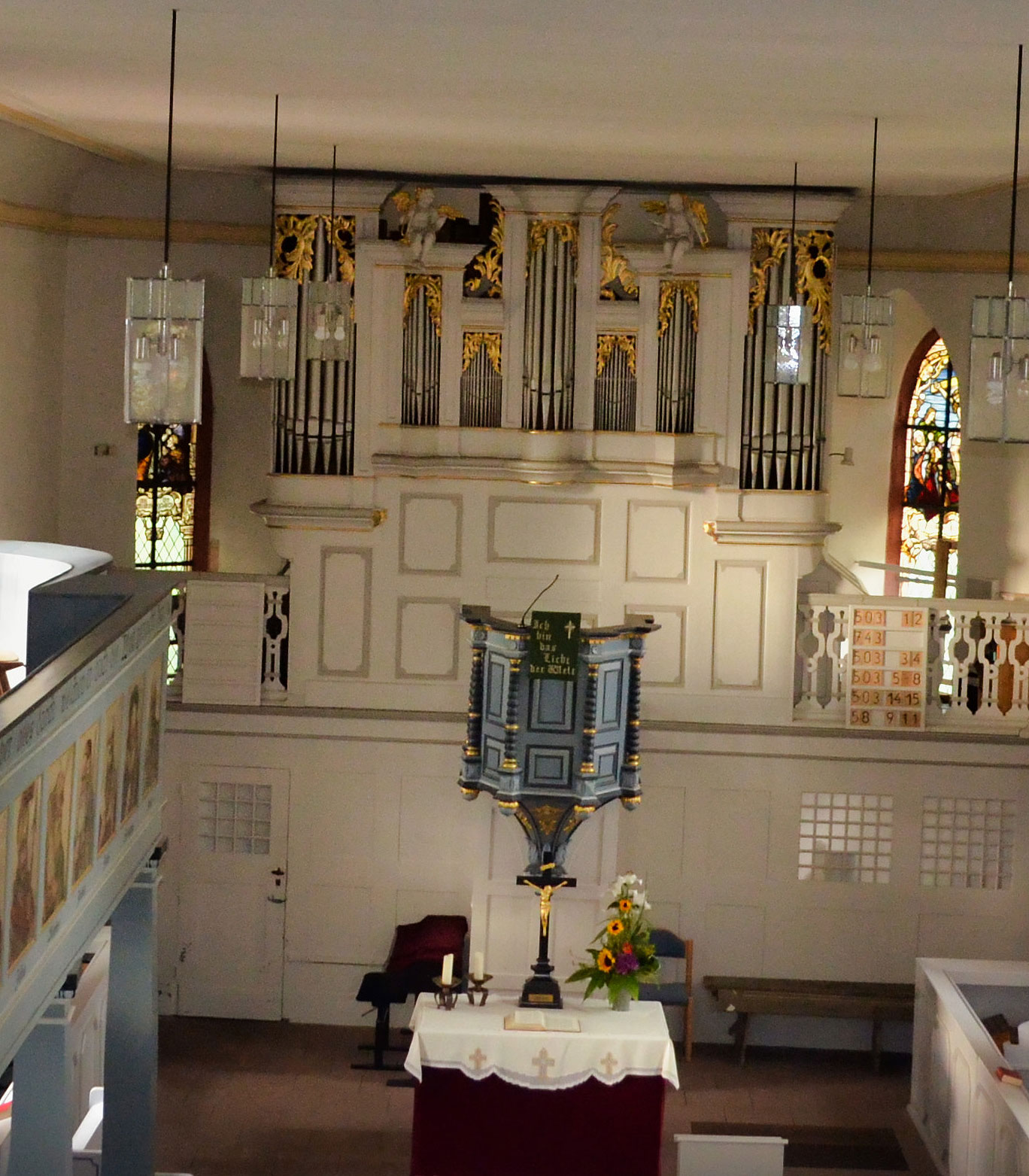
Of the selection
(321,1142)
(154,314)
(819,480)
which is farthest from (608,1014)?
(154,314)

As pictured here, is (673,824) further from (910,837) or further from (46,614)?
(46,614)

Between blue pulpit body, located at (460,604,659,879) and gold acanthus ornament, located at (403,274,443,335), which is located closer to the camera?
blue pulpit body, located at (460,604,659,879)

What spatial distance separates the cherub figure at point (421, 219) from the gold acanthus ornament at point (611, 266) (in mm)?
1168

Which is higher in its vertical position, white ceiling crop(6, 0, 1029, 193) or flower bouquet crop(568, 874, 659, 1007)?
white ceiling crop(6, 0, 1029, 193)

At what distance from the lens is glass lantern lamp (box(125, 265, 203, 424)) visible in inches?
289

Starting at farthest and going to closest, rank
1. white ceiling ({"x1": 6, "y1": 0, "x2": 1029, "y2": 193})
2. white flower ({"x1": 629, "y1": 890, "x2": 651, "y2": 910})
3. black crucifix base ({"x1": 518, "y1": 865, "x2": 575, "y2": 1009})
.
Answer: black crucifix base ({"x1": 518, "y1": 865, "x2": 575, "y2": 1009}), white flower ({"x1": 629, "y1": 890, "x2": 651, "y2": 910}), white ceiling ({"x1": 6, "y1": 0, "x2": 1029, "y2": 193})

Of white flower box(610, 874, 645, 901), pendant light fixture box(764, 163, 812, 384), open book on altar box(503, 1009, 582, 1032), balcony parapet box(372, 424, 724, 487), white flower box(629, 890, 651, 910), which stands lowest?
open book on altar box(503, 1009, 582, 1032)

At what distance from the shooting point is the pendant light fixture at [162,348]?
24.1 ft

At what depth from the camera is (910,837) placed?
14.2 meters

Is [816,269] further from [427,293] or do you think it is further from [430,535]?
[430,535]

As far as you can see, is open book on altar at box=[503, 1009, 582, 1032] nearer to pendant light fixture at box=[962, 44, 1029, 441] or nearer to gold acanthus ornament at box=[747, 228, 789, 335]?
gold acanthus ornament at box=[747, 228, 789, 335]

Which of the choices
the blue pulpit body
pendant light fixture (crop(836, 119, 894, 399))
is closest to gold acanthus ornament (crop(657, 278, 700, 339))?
the blue pulpit body

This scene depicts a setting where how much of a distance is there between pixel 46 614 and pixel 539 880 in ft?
16.8

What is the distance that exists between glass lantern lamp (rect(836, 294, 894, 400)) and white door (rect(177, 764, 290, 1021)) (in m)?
6.60
